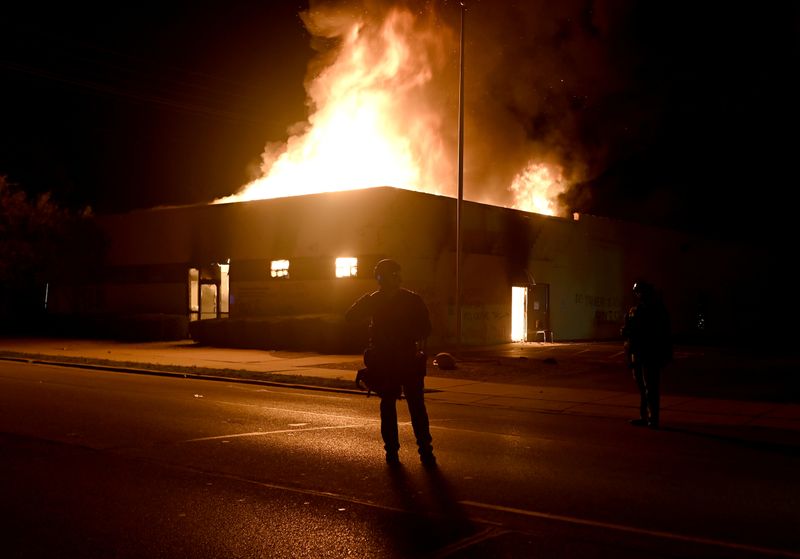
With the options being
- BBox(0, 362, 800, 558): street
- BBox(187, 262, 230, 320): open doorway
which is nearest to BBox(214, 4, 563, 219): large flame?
BBox(187, 262, 230, 320): open doorway

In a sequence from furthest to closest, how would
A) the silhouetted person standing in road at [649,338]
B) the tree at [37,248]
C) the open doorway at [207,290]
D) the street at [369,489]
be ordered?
the tree at [37,248] → the open doorway at [207,290] → the silhouetted person standing in road at [649,338] → the street at [369,489]

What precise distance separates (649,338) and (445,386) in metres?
6.11

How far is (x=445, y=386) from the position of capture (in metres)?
16.0

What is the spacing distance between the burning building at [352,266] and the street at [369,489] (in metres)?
14.2

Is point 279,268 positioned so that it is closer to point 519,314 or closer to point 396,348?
point 519,314

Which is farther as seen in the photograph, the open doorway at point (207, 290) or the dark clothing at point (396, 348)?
the open doorway at point (207, 290)

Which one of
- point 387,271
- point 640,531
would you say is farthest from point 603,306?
point 640,531

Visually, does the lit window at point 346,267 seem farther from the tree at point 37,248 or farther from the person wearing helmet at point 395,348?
the person wearing helmet at point 395,348

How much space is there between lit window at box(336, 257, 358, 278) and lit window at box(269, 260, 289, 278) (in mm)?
2195

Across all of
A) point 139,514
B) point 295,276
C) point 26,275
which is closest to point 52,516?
point 139,514

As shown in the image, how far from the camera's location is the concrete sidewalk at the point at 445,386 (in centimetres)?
1213

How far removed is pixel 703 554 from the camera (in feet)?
16.7

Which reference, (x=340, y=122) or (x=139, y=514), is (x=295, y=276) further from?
(x=139, y=514)

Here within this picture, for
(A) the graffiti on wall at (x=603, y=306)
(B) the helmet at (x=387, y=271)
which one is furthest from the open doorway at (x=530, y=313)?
(B) the helmet at (x=387, y=271)
